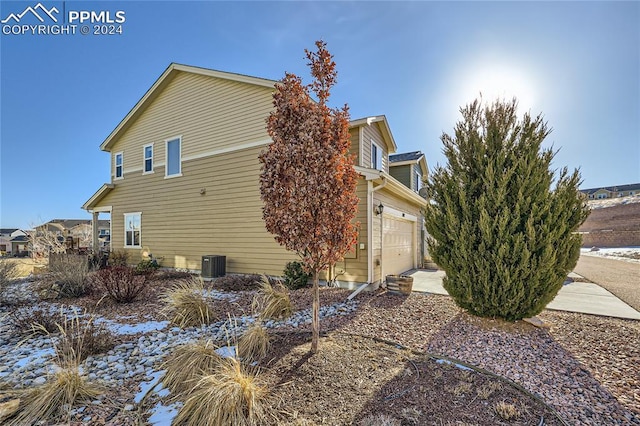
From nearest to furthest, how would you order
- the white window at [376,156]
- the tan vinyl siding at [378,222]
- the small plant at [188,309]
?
the small plant at [188,309] → the tan vinyl siding at [378,222] → the white window at [376,156]

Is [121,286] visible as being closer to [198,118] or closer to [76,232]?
[198,118]

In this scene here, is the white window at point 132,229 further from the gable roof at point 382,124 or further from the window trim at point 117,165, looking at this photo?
the gable roof at point 382,124

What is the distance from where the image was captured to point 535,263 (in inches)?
189

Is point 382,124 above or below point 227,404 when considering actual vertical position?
above

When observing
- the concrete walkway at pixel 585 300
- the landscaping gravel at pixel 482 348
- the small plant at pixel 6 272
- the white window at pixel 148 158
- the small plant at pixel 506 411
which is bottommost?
the concrete walkway at pixel 585 300

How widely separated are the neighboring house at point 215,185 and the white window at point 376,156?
38mm

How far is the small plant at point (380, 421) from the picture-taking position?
2.39 m

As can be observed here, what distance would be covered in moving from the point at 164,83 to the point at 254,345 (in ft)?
41.8

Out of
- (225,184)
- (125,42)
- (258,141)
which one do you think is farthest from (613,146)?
(125,42)

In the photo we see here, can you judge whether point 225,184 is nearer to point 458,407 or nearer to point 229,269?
point 229,269

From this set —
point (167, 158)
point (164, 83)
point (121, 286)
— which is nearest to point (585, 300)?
point (121, 286)

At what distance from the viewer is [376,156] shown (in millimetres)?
10484

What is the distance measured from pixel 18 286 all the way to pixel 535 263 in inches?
546

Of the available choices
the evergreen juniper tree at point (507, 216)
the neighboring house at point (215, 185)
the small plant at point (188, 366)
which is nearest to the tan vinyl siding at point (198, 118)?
the neighboring house at point (215, 185)
